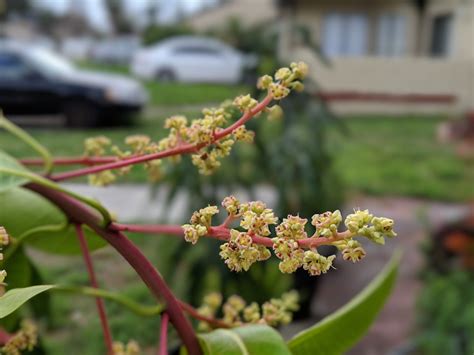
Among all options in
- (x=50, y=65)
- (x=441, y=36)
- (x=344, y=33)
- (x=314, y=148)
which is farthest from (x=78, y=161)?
(x=344, y=33)

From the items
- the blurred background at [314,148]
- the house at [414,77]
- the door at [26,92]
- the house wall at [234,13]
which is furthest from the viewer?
the house wall at [234,13]

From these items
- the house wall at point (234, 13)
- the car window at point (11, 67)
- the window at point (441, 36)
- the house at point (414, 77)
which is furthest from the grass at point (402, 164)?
the house wall at point (234, 13)

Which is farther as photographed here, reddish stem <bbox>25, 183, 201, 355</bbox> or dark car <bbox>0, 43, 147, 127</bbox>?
dark car <bbox>0, 43, 147, 127</bbox>

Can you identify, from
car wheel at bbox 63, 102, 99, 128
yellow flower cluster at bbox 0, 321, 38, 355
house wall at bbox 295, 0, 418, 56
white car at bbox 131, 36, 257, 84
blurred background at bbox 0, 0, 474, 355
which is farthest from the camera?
white car at bbox 131, 36, 257, 84

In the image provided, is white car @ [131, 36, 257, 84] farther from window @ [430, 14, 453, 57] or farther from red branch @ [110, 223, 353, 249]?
red branch @ [110, 223, 353, 249]

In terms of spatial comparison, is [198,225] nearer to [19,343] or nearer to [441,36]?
[19,343]

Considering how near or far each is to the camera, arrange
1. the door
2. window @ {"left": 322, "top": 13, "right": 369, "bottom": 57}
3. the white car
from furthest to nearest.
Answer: the white car
window @ {"left": 322, "top": 13, "right": 369, "bottom": 57}
the door

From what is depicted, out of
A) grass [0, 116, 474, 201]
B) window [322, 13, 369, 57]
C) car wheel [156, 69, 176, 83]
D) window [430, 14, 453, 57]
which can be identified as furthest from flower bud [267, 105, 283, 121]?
car wheel [156, 69, 176, 83]

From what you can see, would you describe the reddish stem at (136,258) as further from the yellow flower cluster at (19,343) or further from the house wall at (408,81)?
the house wall at (408,81)
